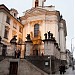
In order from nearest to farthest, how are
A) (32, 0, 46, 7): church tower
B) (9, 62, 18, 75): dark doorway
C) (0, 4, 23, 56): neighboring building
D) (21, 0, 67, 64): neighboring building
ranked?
(9, 62, 18, 75): dark doorway, (0, 4, 23, 56): neighboring building, (21, 0, 67, 64): neighboring building, (32, 0, 46, 7): church tower

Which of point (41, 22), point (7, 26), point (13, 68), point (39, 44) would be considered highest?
point (41, 22)

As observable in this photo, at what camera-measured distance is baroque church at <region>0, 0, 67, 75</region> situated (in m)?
18.7

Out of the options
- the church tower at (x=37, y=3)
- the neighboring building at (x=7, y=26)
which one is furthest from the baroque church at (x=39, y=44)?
the neighboring building at (x=7, y=26)

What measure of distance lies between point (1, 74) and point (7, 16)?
16.6 metres

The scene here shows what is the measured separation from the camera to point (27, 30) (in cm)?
3897

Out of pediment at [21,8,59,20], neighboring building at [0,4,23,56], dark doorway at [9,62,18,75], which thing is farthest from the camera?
pediment at [21,8,59,20]

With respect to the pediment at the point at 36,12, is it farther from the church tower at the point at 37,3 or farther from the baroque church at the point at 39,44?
the church tower at the point at 37,3

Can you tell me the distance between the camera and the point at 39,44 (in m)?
33.7

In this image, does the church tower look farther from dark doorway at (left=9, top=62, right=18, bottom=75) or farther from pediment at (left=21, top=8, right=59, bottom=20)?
dark doorway at (left=9, top=62, right=18, bottom=75)

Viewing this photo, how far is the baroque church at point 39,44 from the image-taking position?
61.5 feet

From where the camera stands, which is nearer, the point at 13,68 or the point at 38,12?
the point at 13,68

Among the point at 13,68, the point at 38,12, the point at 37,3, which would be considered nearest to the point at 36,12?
the point at 38,12

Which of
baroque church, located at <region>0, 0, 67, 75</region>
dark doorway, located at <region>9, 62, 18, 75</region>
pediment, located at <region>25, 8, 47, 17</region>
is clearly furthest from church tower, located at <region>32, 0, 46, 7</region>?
dark doorway, located at <region>9, 62, 18, 75</region>

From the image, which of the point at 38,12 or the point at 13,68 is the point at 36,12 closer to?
the point at 38,12
